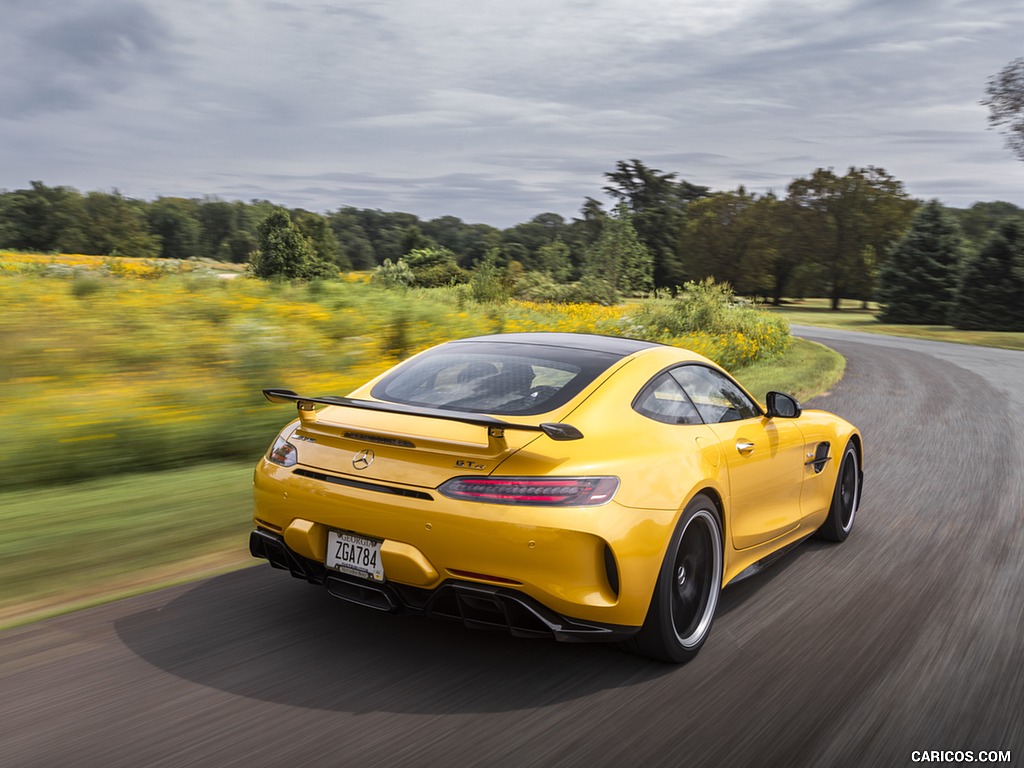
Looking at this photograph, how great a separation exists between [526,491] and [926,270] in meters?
57.0

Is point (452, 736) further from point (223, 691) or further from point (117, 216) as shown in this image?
point (117, 216)

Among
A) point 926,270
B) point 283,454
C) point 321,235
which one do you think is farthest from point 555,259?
point 283,454

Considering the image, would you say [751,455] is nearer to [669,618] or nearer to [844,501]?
[669,618]

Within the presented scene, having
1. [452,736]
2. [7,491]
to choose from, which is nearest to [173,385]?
[7,491]

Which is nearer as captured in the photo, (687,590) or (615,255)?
(687,590)

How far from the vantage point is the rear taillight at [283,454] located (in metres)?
3.85

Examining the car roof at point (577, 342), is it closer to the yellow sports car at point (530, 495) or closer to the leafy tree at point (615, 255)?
the yellow sports car at point (530, 495)

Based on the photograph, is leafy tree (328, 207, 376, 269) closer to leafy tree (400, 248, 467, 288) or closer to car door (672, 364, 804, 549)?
leafy tree (400, 248, 467, 288)

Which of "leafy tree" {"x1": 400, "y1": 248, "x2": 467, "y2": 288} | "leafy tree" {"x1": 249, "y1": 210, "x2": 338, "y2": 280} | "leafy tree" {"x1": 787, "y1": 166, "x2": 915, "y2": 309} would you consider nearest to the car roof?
"leafy tree" {"x1": 400, "y1": 248, "x2": 467, "y2": 288}

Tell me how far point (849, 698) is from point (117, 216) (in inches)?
2000

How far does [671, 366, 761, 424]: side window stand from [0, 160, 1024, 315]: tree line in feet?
125

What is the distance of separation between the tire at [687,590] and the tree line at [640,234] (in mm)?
39122

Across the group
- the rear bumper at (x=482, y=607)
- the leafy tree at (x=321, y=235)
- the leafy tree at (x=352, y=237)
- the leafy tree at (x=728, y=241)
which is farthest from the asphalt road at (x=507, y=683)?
the leafy tree at (x=352, y=237)

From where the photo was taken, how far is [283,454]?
393 cm
